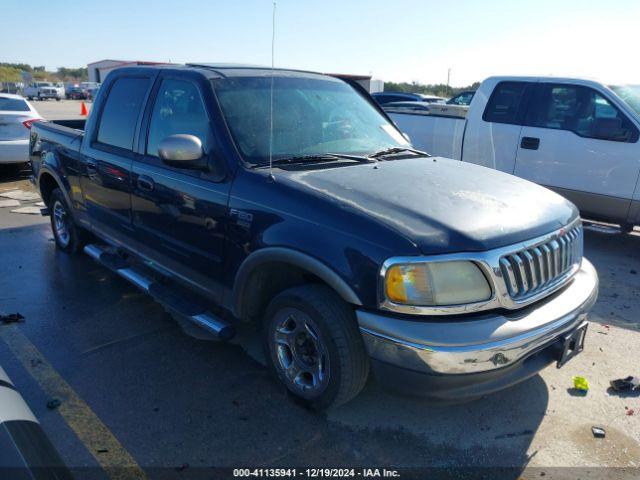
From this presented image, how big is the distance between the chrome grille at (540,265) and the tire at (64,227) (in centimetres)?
448

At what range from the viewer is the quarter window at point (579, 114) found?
19.2 ft

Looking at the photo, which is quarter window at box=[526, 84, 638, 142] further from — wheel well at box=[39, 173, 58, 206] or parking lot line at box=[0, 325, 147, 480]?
parking lot line at box=[0, 325, 147, 480]

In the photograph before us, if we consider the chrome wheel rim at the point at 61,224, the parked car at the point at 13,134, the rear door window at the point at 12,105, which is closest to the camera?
the chrome wheel rim at the point at 61,224

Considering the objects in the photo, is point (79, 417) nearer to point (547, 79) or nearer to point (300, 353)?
point (300, 353)

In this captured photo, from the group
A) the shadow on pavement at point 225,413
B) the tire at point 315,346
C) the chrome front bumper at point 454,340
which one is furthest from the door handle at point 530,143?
the tire at point 315,346

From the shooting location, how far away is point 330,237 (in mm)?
2617

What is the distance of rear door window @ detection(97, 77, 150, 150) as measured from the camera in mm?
4105

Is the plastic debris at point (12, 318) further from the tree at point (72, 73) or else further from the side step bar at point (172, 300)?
the tree at point (72, 73)

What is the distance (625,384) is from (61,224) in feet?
18.3

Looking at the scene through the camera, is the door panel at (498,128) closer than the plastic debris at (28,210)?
Yes

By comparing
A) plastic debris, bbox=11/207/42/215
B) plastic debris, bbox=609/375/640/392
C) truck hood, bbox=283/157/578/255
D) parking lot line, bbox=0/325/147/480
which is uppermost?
truck hood, bbox=283/157/578/255

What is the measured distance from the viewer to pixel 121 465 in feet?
8.67

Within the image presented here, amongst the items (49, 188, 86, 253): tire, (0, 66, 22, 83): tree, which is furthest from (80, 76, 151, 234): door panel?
(0, 66, 22, 83): tree

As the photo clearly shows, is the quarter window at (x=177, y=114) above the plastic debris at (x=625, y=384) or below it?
above
